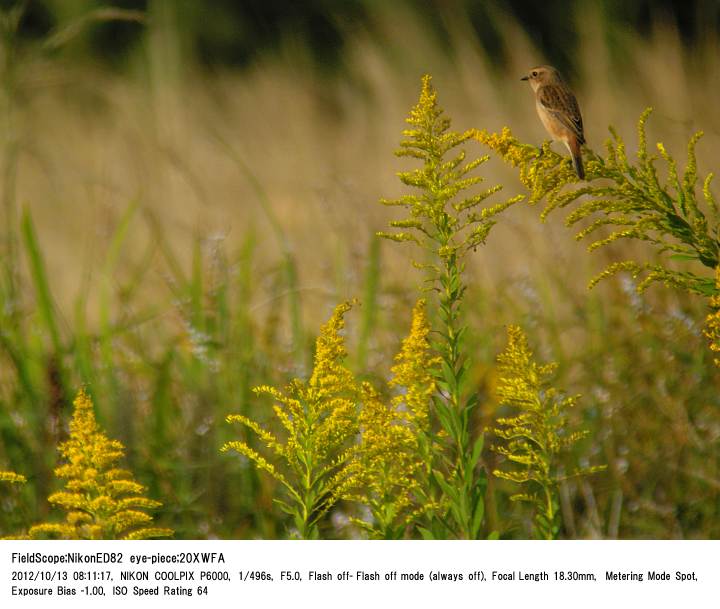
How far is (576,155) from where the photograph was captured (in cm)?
160

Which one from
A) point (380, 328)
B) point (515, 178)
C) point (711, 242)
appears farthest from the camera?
point (515, 178)

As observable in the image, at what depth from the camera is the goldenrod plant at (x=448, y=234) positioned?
1373mm

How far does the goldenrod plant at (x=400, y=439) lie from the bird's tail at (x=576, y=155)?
28cm

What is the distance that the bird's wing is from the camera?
1.88m

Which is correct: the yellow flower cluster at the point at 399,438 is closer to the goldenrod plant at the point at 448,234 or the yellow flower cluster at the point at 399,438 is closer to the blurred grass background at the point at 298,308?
the goldenrod plant at the point at 448,234

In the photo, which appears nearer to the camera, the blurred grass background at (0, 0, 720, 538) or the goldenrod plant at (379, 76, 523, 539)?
the goldenrod plant at (379, 76, 523, 539)

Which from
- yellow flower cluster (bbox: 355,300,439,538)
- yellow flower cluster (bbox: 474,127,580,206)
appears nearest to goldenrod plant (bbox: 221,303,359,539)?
yellow flower cluster (bbox: 355,300,439,538)

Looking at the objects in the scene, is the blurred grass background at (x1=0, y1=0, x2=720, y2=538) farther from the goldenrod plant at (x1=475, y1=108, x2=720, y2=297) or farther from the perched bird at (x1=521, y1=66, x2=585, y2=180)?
the goldenrod plant at (x1=475, y1=108, x2=720, y2=297)

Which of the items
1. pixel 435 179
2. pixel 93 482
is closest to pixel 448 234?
pixel 435 179

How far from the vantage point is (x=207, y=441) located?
2.96 metres
